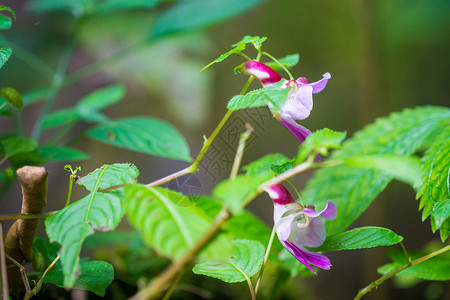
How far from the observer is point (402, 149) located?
81cm

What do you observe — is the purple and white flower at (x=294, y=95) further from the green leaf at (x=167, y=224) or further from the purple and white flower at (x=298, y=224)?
the green leaf at (x=167, y=224)

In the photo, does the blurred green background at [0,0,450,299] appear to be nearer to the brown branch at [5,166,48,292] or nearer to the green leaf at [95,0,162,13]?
the green leaf at [95,0,162,13]

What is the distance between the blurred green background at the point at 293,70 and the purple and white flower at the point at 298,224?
1.57 metres

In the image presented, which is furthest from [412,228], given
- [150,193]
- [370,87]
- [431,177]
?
[150,193]

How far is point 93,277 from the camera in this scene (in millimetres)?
527

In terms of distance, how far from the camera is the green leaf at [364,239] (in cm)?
53

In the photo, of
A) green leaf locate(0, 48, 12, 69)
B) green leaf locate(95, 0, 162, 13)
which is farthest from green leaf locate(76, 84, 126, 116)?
green leaf locate(0, 48, 12, 69)

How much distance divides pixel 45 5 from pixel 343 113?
5.93ft

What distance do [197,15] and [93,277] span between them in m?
0.94

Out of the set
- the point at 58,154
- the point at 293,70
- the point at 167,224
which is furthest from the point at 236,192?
the point at 293,70

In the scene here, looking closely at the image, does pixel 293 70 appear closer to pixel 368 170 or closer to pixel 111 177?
pixel 368 170

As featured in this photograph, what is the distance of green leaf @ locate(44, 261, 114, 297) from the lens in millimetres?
518

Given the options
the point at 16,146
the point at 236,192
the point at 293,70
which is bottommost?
the point at 293,70

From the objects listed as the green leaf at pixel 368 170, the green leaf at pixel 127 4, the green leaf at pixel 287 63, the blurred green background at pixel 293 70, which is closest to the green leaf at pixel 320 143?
the green leaf at pixel 287 63
